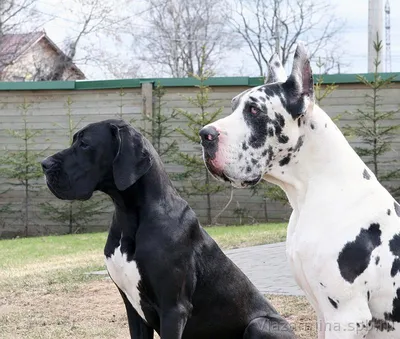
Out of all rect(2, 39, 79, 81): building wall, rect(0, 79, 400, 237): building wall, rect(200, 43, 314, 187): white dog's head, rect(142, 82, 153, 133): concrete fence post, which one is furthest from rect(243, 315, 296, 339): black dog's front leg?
rect(2, 39, 79, 81): building wall

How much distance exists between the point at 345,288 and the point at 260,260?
19.8 feet

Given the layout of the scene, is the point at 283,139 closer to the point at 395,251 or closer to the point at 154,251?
the point at 395,251

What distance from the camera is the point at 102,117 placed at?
593 inches

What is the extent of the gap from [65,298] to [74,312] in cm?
60

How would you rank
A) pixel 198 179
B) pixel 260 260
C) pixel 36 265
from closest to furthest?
pixel 260 260, pixel 36 265, pixel 198 179

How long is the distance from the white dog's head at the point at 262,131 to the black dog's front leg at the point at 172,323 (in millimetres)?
924

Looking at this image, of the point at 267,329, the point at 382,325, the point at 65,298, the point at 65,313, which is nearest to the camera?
the point at 382,325

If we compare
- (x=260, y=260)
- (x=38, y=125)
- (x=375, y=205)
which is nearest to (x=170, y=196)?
(x=375, y=205)

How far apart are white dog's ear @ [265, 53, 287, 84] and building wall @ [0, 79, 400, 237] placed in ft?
34.4

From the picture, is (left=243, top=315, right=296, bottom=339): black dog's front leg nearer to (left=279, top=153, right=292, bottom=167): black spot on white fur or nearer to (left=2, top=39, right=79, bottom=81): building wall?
(left=279, top=153, right=292, bottom=167): black spot on white fur

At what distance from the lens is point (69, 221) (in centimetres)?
1530

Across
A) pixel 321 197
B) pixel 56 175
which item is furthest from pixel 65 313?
pixel 321 197

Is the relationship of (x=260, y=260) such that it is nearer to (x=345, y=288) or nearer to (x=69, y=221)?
(x=345, y=288)

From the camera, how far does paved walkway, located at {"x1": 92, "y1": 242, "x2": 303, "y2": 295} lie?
7223mm
